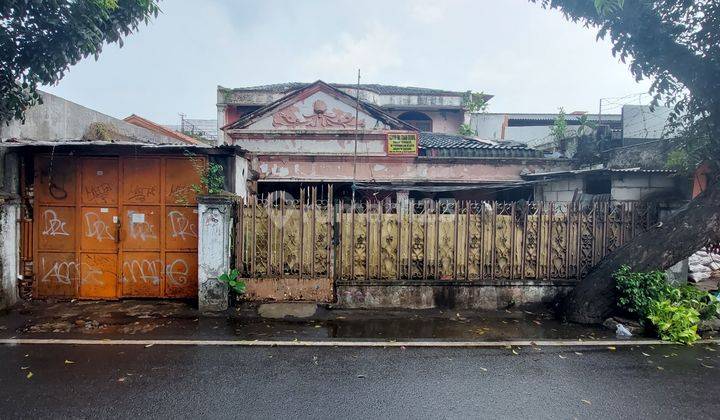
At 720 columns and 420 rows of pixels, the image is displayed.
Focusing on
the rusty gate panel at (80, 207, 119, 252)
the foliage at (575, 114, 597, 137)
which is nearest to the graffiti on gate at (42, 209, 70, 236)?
the rusty gate panel at (80, 207, 119, 252)

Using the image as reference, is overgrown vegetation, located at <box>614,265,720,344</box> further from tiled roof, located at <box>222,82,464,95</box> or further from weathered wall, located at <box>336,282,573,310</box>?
tiled roof, located at <box>222,82,464,95</box>

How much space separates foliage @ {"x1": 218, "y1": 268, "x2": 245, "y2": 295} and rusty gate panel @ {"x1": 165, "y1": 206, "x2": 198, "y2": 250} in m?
1.02

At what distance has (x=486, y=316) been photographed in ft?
23.2

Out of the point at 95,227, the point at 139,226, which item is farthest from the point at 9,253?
the point at 139,226

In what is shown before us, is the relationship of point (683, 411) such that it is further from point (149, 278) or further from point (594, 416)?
point (149, 278)

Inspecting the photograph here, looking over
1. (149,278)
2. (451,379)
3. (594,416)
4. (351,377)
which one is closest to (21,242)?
(149,278)

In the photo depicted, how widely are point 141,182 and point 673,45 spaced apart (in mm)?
9354

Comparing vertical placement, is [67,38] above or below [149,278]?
above

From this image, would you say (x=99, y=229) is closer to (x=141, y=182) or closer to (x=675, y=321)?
(x=141, y=182)

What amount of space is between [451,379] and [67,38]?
7274mm

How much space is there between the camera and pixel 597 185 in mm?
10469

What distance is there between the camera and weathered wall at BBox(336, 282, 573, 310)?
7.44m

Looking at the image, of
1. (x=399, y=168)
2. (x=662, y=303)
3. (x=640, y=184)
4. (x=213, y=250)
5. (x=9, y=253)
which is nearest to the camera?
(x=662, y=303)

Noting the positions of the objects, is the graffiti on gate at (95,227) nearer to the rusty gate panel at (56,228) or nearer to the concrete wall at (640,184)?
the rusty gate panel at (56,228)
